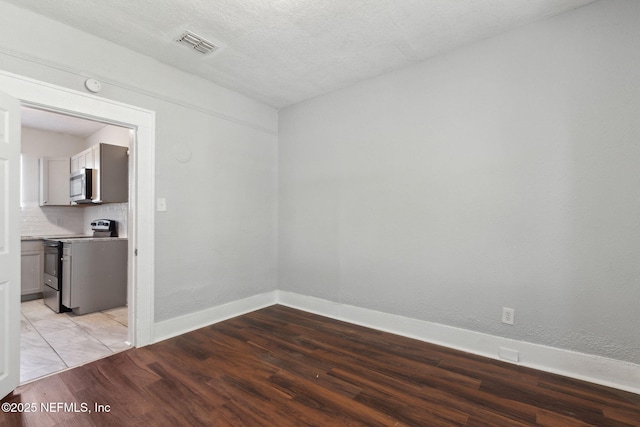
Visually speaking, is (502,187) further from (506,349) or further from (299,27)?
(299,27)

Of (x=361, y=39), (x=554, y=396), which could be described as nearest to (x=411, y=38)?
(x=361, y=39)

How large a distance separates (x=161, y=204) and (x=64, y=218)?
3.77m

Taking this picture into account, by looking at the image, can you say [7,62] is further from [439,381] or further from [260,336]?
[439,381]

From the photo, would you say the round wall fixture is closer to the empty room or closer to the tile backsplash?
the empty room

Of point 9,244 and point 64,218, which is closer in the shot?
point 9,244

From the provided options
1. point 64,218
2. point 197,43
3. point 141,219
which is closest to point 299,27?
point 197,43

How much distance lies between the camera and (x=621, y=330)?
7.11ft

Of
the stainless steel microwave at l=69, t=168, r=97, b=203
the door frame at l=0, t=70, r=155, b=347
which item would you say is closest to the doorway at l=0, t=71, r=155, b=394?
the door frame at l=0, t=70, r=155, b=347

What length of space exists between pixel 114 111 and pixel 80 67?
38 cm

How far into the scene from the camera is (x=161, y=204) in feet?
9.98

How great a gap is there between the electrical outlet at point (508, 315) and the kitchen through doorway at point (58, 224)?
3.34 m

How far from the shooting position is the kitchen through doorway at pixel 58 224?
2.88m

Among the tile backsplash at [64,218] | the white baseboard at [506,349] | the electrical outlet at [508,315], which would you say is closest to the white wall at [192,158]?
the white baseboard at [506,349]

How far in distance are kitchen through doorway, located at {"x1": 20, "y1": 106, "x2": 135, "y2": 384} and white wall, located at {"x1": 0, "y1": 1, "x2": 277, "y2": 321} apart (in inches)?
15.0
